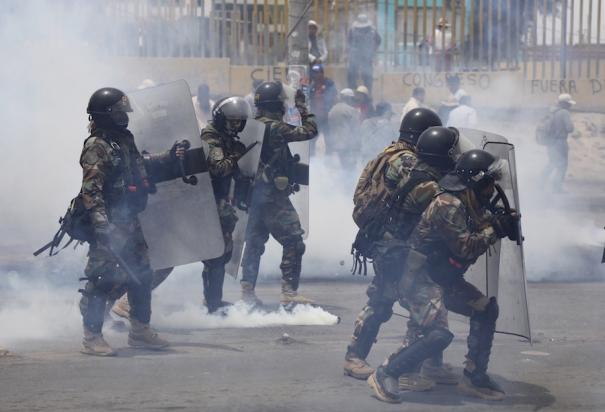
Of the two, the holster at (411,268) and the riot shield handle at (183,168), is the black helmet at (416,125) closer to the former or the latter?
the holster at (411,268)

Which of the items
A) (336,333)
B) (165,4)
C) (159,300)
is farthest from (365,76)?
(336,333)

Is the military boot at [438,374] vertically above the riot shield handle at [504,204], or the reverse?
the riot shield handle at [504,204]

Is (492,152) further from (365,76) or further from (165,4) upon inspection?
(365,76)

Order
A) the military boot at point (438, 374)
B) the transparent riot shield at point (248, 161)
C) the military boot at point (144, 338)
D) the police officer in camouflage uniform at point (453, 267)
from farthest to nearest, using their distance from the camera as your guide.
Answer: the transparent riot shield at point (248, 161) < the military boot at point (144, 338) < the military boot at point (438, 374) < the police officer in camouflage uniform at point (453, 267)

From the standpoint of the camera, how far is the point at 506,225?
5824 mm

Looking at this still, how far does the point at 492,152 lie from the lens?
632 centimetres

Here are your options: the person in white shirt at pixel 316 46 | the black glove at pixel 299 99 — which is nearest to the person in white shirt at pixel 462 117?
the person in white shirt at pixel 316 46

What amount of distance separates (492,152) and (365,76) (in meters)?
12.0

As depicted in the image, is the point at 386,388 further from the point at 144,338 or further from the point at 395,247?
the point at 144,338

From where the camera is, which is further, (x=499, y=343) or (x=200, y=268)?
(x=200, y=268)

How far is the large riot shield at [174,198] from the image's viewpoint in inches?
295

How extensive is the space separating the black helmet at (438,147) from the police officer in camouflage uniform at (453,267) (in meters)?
0.17

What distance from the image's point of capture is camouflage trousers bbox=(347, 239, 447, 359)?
5926mm

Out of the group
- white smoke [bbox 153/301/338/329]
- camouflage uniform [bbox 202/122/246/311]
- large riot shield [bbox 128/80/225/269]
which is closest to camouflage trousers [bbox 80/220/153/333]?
large riot shield [bbox 128/80/225/269]
